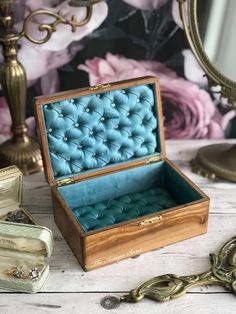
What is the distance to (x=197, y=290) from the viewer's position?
3.04 ft

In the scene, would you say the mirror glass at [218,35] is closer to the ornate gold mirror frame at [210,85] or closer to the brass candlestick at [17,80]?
the ornate gold mirror frame at [210,85]

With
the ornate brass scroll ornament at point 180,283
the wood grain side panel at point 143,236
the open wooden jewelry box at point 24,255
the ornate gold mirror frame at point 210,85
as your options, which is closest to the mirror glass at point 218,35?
the ornate gold mirror frame at point 210,85

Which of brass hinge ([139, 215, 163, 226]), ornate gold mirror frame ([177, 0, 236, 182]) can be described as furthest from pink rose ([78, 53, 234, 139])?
brass hinge ([139, 215, 163, 226])

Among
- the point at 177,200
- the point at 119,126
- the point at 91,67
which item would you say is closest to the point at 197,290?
the point at 177,200

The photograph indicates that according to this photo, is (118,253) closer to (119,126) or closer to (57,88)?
(119,126)

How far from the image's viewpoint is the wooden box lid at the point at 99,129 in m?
1.04

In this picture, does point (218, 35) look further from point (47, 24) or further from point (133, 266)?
point (133, 266)

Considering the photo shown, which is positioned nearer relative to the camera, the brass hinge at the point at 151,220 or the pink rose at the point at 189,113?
the brass hinge at the point at 151,220

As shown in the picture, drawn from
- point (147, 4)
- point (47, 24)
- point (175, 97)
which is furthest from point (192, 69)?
point (47, 24)

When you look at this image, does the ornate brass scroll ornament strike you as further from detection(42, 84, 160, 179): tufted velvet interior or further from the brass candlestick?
the brass candlestick

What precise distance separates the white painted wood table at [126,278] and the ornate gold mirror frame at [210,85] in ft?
0.37

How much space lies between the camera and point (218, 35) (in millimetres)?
1179

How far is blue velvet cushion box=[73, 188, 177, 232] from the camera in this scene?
1.09 m

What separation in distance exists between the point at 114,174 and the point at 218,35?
0.42m
